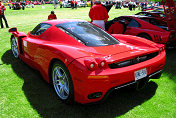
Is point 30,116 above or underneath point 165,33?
underneath

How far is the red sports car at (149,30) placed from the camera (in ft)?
17.4

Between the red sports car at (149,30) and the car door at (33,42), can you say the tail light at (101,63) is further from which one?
the red sports car at (149,30)

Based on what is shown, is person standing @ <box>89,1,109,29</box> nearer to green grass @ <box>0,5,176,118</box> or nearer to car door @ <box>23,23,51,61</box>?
car door @ <box>23,23,51,61</box>

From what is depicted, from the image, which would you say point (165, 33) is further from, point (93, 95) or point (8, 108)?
point (8, 108)

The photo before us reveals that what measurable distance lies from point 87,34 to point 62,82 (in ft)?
3.46

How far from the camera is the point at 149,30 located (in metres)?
5.58

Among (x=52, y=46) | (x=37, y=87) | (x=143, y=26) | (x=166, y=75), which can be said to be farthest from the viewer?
(x=143, y=26)

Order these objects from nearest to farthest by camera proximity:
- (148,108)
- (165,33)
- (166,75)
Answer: (148,108) < (166,75) < (165,33)

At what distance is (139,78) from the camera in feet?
8.71

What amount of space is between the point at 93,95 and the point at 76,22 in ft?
5.94

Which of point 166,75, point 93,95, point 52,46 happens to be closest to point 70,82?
point 93,95

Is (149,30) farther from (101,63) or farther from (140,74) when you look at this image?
(101,63)

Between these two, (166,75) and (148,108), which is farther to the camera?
(166,75)

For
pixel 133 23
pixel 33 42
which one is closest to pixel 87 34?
pixel 33 42
